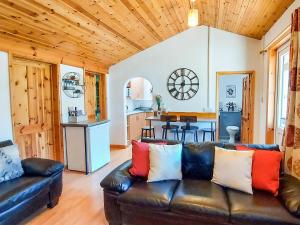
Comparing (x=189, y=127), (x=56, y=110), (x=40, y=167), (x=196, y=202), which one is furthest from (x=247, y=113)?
(x=40, y=167)

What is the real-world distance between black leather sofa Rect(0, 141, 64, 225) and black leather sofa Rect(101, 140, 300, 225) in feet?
2.62

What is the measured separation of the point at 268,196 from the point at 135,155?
1.40 metres

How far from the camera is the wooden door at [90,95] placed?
5020mm

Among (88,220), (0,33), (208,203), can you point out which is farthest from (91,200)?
(0,33)

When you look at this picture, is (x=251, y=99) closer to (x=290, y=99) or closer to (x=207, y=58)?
(x=207, y=58)

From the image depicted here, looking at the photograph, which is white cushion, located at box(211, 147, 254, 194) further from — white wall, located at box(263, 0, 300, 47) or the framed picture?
the framed picture

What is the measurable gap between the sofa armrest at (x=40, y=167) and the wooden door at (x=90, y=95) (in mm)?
2212

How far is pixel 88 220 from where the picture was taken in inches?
97.7

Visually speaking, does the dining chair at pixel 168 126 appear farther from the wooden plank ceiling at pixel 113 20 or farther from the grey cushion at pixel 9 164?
the grey cushion at pixel 9 164

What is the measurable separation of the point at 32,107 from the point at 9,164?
131 cm

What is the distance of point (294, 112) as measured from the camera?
2.45 metres

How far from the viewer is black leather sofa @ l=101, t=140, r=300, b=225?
1.82 metres

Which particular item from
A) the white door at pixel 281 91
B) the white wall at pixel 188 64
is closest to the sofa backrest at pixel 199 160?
the white door at pixel 281 91

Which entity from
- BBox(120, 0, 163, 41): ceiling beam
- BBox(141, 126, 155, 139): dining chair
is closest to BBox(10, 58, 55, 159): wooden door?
BBox(120, 0, 163, 41): ceiling beam
